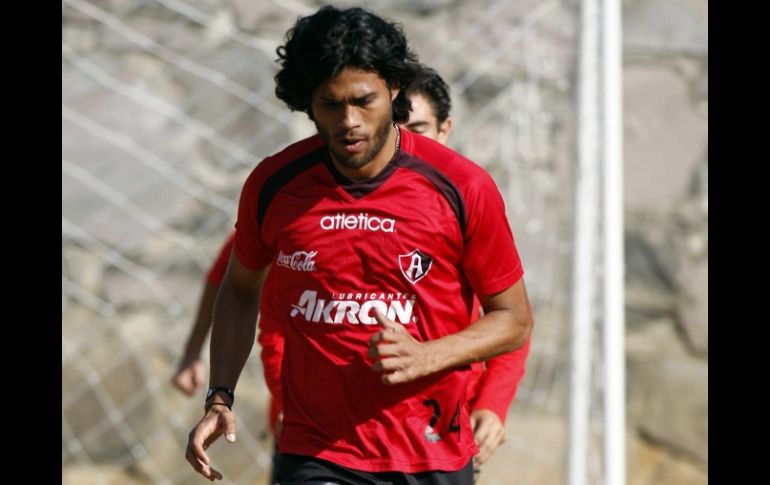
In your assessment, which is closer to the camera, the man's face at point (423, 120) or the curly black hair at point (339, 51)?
the curly black hair at point (339, 51)

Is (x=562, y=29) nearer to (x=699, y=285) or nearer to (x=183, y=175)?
(x=699, y=285)

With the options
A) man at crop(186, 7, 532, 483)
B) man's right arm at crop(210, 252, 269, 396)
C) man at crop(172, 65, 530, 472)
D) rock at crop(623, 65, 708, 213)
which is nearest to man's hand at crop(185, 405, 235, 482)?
man at crop(186, 7, 532, 483)

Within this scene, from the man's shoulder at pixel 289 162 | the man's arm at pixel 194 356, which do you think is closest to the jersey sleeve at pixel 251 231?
the man's shoulder at pixel 289 162

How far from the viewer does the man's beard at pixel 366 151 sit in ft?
9.97

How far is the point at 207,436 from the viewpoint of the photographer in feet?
10.2

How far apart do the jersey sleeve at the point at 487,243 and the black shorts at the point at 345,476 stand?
1.62ft

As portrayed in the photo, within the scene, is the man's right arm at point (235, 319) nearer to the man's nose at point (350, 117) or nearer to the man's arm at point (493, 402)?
the man's nose at point (350, 117)

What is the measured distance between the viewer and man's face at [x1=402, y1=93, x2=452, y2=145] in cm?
384

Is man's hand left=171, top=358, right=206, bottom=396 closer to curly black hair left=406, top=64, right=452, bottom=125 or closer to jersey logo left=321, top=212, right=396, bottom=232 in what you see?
curly black hair left=406, top=64, right=452, bottom=125

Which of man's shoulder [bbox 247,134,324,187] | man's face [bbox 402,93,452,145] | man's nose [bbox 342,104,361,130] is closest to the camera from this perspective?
man's nose [bbox 342,104,361,130]
